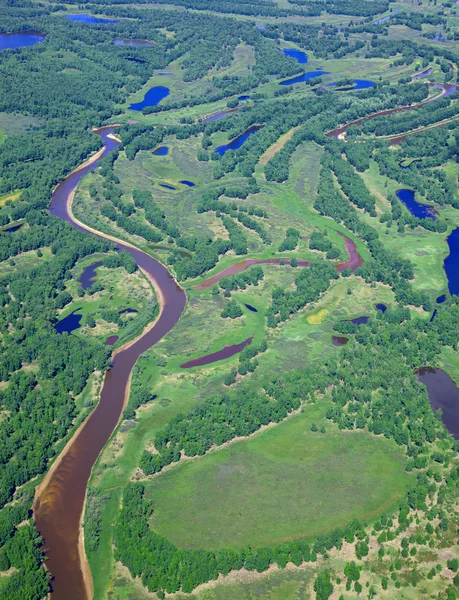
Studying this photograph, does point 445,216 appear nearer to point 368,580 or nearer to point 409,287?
point 409,287

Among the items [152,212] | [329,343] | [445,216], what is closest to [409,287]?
[329,343]

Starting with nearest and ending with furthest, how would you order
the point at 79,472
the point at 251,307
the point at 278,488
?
the point at 278,488 → the point at 79,472 → the point at 251,307

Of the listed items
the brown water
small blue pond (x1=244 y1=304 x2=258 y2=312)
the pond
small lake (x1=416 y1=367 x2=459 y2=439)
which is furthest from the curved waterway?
small lake (x1=416 y1=367 x2=459 y2=439)

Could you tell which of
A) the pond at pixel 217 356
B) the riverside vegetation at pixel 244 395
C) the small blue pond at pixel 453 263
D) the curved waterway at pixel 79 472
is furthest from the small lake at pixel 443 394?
the curved waterway at pixel 79 472

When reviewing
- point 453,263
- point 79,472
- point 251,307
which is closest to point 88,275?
point 251,307

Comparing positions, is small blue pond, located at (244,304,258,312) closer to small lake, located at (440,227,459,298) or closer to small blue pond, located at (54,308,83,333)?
small blue pond, located at (54,308,83,333)

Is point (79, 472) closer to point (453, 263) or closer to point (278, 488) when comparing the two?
point (278, 488)
